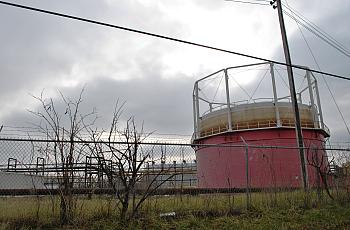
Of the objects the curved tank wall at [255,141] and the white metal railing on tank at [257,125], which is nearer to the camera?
the curved tank wall at [255,141]

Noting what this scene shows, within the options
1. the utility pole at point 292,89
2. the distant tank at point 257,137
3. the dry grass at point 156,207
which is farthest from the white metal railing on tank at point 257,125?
the dry grass at point 156,207

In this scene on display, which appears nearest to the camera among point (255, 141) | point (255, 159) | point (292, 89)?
point (292, 89)

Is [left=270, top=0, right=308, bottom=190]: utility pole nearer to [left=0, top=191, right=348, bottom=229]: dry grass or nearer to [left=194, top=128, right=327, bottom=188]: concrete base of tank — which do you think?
[left=0, top=191, right=348, bottom=229]: dry grass

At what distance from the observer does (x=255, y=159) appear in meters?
18.9

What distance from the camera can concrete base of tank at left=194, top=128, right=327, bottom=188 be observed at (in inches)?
719

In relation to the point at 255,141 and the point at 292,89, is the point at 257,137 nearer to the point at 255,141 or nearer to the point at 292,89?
the point at 255,141

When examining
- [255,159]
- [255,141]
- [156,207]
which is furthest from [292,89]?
[156,207]

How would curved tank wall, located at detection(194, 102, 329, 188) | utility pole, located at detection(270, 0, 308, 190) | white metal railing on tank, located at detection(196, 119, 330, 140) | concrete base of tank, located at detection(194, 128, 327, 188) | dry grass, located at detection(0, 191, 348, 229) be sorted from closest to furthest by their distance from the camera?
1. dry grass, located at detection(0, 191, 348, 229)
2. utility pole, located at detection(270, 0, 308, 190)
3. concrete base of tank, located at detection(194, 128, 327, 188)
4. curved tank wall, located at detection(194, 102, 329, 188)
5. white metal railing on tank, located at detection(196, 119, 330, 140)

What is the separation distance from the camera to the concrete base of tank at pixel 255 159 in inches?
719

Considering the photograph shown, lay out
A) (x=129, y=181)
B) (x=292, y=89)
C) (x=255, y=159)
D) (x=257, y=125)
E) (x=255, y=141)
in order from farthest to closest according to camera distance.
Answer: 1. (x=257, y=125)
2. (x=255, y=141)
3. (x=255, y=159)
4. (x=292, y=89)
5. (x=129, y=181)

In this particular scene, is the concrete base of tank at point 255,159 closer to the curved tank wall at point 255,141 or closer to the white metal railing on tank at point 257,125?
the curved tank wall at point 255,141

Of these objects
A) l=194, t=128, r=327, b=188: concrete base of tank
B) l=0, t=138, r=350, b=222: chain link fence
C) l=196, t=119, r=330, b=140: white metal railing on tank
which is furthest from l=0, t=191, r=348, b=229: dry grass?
l=196, t=119, r=330, b=140: white metal railing on tank

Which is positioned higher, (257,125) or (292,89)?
(292,89)

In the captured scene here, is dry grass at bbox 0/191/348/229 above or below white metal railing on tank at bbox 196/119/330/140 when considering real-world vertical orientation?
below
